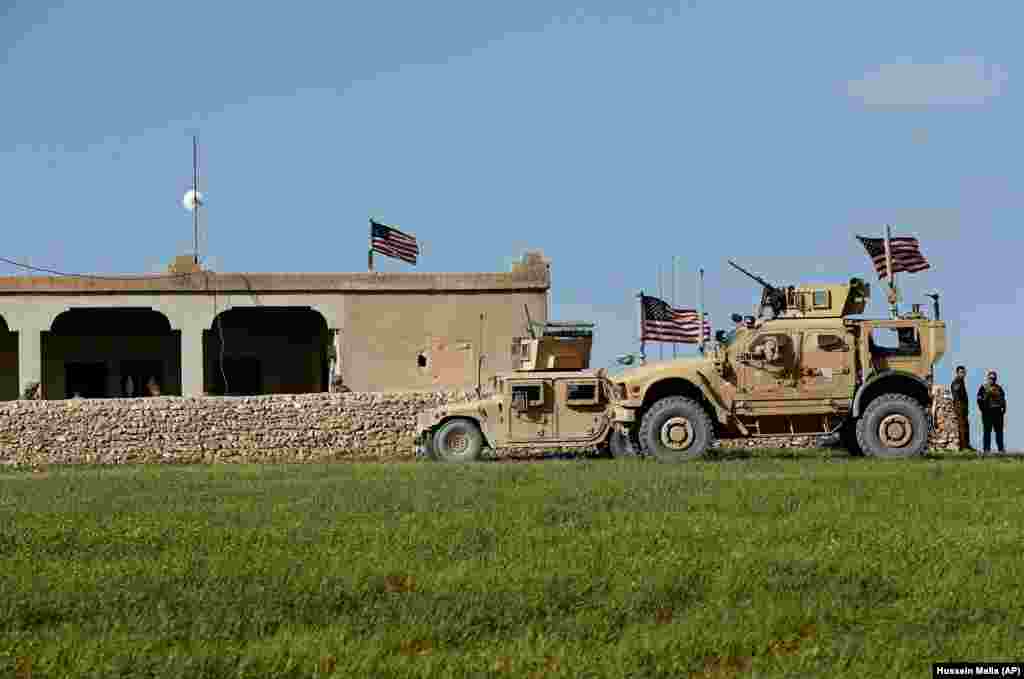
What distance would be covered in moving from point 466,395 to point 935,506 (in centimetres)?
1714

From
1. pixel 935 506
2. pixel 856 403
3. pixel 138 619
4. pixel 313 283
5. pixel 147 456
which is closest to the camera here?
pixel 138 619

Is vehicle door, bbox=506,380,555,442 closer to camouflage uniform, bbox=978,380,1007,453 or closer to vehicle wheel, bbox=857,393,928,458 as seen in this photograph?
vehicle wheel, bbox=857,393,928,458

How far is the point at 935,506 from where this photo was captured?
13836 mm

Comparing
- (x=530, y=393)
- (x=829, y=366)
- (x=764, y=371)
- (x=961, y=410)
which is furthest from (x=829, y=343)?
(x=961, y=410)

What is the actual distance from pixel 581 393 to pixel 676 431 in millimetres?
2552

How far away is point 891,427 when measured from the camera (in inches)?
924

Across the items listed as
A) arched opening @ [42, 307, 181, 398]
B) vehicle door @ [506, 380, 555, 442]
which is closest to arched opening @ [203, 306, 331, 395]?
arched opening @ [42, 307, 181, 398]

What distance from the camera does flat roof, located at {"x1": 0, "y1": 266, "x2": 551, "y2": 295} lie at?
35688 millimetres

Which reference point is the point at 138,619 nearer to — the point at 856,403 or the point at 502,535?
the point at 502,535

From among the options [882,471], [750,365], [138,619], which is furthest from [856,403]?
[138,619]

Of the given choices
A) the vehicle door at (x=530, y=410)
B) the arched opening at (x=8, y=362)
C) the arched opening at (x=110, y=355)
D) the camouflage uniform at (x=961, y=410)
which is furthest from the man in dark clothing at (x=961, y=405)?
the arched opening at (x=8, y=362)

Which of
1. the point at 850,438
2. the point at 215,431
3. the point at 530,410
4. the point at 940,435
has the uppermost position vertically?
the point at 530,410

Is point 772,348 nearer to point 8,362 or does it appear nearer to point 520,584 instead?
point 520,584

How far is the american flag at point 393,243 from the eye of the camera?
123ft
